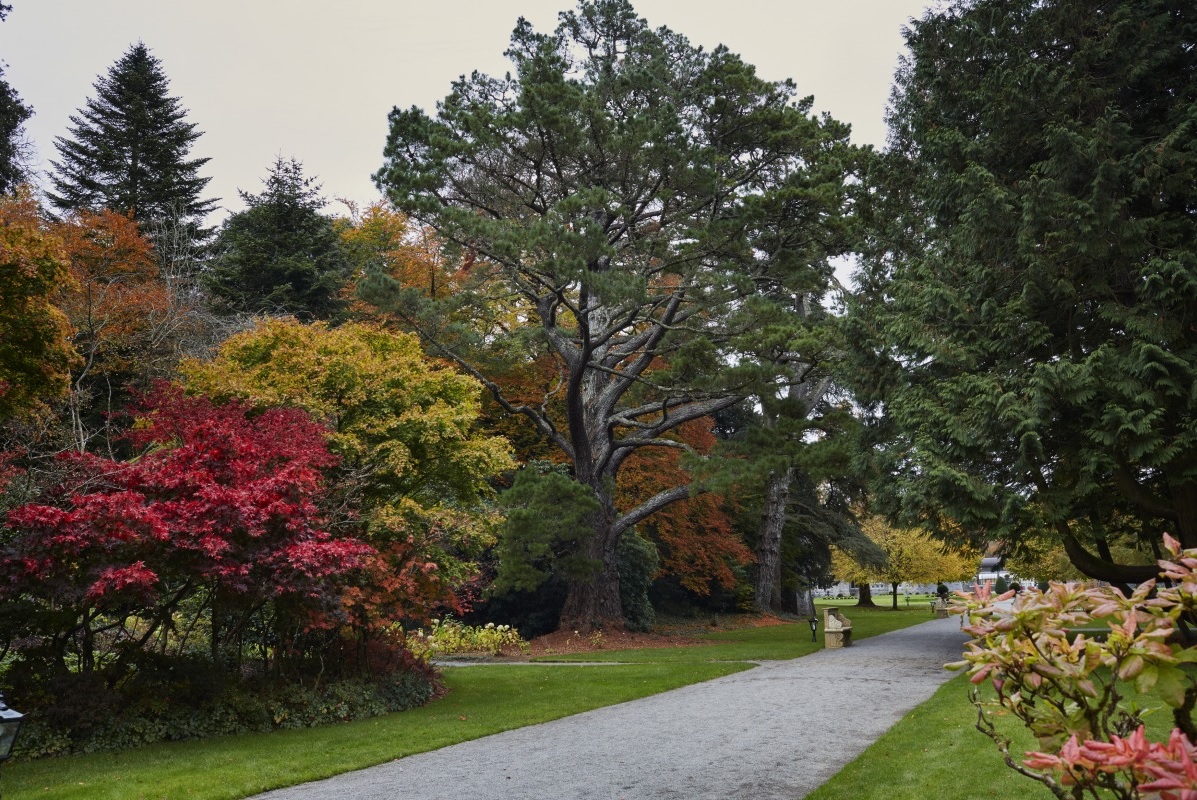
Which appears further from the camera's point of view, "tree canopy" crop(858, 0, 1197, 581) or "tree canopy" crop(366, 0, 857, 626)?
"tree canopy" crop(366, 0, 857, 626)

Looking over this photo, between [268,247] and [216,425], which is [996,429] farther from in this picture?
[268,247]

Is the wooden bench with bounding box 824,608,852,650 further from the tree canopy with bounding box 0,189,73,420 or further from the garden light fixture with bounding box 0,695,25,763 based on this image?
the garden light fixture with bounding box 0,695,25,763

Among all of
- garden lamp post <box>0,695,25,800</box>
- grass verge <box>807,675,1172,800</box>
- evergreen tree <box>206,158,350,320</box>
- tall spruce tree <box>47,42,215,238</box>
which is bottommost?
grass verge <box>807,675,1172,800</box>

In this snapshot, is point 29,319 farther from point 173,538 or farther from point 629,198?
point 629,198

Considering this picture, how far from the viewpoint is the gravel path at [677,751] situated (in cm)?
632

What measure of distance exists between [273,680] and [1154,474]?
570 inches

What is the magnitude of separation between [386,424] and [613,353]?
35.2 feet

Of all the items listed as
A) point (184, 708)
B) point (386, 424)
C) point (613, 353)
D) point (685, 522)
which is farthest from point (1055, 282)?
point (685, 522)

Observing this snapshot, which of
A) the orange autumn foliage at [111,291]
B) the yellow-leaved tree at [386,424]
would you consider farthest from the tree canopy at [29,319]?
the orange autumn foliage at [111,291]

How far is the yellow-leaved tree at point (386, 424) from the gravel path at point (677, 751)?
3.19 metres

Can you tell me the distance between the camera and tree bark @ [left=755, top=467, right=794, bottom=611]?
31.3m

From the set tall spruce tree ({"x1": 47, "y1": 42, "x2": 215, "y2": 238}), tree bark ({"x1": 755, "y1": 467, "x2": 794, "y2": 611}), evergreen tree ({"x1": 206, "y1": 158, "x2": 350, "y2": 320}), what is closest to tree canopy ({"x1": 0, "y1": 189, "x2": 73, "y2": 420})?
evergreen tree ({"x1": 206, "y1": 158, "x2": 350, "y2": 320})

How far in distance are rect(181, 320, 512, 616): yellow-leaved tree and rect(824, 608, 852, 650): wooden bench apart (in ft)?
30.5

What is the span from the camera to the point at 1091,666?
2.62 m
